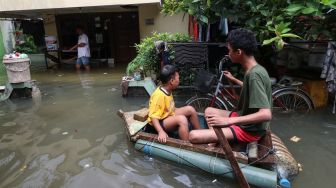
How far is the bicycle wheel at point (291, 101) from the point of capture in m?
6.14

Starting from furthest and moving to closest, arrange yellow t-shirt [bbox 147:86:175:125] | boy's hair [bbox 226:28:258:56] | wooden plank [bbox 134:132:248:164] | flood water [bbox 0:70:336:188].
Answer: yellow t-shirt [bbox 147:86:175:125] < flood water [bbox 0:70:336:188] < wooden plank [bbox 134:132:248:164] < boy's hair [bbox 226:28:258:56]

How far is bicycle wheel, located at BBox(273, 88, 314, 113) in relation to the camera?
6141 millimetres

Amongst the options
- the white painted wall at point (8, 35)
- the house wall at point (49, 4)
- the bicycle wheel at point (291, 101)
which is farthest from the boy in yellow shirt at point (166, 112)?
the white painted wall at point (8, 35)

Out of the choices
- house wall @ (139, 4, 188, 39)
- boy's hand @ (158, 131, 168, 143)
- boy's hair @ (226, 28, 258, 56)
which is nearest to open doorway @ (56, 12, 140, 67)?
house wall @ (139, 4, 188, 39)

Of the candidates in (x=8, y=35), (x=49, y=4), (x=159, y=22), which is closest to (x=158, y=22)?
(x=159, y=22)

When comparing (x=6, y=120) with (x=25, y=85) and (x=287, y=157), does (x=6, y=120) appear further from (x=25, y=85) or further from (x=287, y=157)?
(x=287, y=157)

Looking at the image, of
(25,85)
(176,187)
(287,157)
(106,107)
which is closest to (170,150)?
(176,187)

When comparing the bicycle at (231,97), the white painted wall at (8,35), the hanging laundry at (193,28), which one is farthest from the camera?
the white painted wall at (8,35)

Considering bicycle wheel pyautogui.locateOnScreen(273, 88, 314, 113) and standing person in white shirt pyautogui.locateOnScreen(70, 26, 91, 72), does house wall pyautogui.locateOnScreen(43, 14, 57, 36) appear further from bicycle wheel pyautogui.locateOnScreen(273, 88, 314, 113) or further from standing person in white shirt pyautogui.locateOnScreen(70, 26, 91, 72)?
bicycle wheel pyautogui.locateOnScreen(273, 88, 314, 113)

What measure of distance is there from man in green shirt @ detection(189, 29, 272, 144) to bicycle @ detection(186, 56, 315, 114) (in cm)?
178

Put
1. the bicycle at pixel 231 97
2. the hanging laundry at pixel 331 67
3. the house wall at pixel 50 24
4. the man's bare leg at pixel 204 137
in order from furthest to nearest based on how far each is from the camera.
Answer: the house wall at pixel 50 24
the hanging laundry at pixel 331 67
the bicycle at pixel 231 97
the man's bare leg at pixel 204 137

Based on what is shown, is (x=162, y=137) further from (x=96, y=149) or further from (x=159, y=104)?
(x=96, y=149)

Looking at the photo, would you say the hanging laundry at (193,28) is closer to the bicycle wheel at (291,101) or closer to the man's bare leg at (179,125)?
the bicycle wheel at (291,101)

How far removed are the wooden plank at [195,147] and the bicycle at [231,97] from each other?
1.41 m
